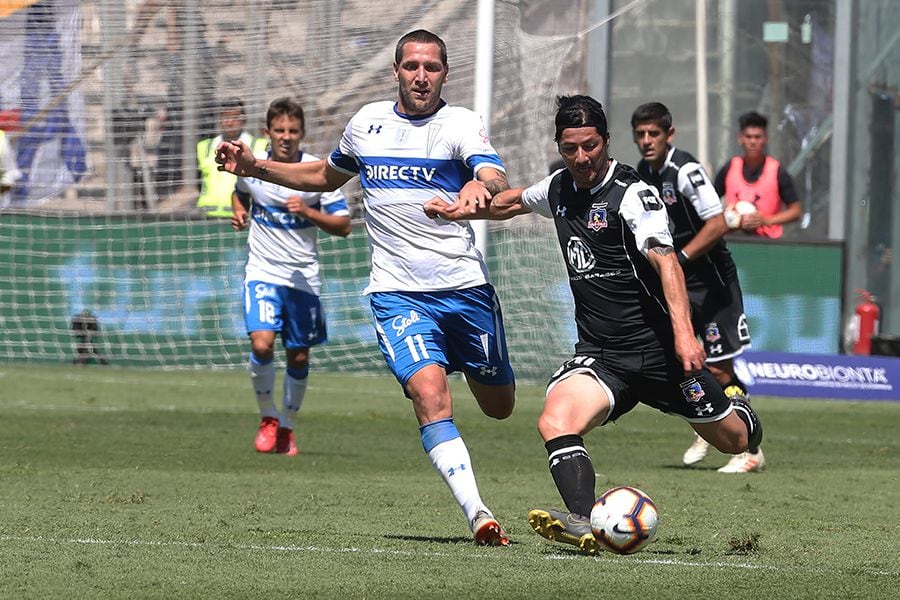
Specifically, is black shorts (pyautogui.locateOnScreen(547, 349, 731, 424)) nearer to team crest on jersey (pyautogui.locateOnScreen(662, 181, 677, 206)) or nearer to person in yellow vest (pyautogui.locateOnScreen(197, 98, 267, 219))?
team crest on jersey (pyautogui.locateOnScreen(662, 181, 677, 206))

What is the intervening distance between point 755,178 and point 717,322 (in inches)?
142

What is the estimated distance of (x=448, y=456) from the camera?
24.7 ft

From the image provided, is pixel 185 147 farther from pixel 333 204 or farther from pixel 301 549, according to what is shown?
pixel 301 549

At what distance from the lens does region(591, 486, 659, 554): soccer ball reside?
683 cm

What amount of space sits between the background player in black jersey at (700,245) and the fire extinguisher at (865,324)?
29.8 feet

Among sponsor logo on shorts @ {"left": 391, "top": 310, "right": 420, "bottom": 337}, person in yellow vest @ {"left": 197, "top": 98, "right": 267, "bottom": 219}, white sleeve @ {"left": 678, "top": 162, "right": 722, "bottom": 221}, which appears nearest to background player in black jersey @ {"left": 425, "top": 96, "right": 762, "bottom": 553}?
sponsor logo on shorts @ {"left": 391, "top": 310, "right": 420, "bottom": 337}

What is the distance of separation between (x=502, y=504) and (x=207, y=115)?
367 inches

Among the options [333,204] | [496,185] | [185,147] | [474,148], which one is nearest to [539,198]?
[496,185]

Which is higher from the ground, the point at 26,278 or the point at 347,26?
the point at 347,26

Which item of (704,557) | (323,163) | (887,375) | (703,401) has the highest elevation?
(323,163)

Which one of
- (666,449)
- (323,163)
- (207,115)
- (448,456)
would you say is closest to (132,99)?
(207,115)

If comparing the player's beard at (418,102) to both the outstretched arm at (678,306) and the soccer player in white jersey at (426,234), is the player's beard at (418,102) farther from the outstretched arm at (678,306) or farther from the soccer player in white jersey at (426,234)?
the outstretched arm at (678,306)

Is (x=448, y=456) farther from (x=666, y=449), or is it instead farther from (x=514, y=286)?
(x=514, y=286)

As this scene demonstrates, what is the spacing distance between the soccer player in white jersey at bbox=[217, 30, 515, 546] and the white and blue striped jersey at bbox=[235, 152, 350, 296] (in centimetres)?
397
